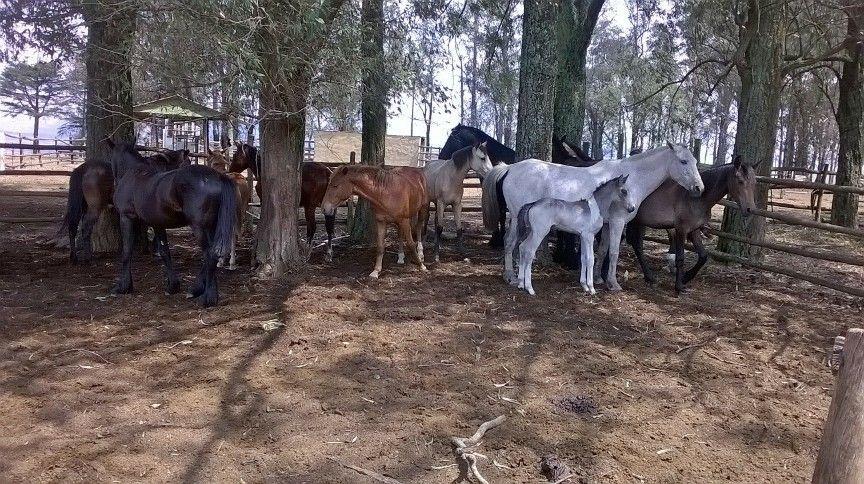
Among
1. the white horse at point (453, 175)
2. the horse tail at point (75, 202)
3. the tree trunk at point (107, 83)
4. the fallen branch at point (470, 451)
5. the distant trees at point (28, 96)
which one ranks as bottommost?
the fallen branch at point (470, 451)

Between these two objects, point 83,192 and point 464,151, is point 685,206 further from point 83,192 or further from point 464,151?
point 83,192

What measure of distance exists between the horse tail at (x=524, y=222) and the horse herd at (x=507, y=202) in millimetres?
12

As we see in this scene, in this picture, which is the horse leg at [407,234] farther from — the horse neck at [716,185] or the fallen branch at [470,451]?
the fallen branch at [470,451]

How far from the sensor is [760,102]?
326 inches

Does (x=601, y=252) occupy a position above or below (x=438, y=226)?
below

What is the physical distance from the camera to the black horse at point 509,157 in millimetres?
8250

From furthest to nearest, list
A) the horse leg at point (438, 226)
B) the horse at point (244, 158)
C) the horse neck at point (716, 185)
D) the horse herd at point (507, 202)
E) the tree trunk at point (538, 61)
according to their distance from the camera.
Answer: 1. the horse at point (244, 158)
2. the horse leg at point (438, 226)
3. the tree trunk at point (538, 61)
4. the horse neck at point (716, 185)
5. the horse herd at point (507, 202)

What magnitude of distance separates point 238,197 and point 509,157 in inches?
217

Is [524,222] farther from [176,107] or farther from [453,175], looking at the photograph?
[176,107]

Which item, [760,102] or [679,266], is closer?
[679,266]

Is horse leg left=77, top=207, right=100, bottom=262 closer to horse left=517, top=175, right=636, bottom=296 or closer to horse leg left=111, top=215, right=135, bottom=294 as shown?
horse leg left=111, top=215, right=135, bottom=294

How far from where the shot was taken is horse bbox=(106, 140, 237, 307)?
5.88 metres

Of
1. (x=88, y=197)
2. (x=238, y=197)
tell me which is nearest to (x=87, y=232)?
(x=88, y=197)

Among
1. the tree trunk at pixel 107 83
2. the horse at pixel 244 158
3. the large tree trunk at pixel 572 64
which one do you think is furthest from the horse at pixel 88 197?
the large tree trunk at pixel 572 64
